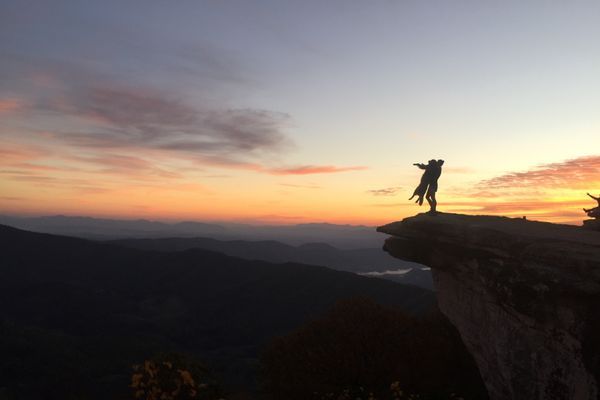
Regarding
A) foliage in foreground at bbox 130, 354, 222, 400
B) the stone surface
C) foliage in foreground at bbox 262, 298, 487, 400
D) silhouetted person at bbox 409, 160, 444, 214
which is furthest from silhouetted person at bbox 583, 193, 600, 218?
foliage in foreground at bbox 130, 354, 222, 400

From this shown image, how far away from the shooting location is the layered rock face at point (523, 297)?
17.1 meters

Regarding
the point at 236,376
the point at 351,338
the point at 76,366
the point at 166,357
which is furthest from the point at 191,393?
the point at 76,366

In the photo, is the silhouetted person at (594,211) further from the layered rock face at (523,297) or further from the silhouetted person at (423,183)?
the silhouetted person at (423,183)

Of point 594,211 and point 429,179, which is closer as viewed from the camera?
point 594,211

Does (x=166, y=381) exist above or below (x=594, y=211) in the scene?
below

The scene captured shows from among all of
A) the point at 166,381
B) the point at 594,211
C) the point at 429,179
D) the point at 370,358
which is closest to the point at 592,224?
the point at 594,211

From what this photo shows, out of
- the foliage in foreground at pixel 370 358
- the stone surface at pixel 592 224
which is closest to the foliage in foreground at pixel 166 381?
the foliage in foreground at pixel 370 358

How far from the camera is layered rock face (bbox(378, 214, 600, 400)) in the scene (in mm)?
17094

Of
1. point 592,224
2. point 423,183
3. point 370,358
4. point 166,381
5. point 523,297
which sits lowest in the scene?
point 370,358

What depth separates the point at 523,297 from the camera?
19703mm

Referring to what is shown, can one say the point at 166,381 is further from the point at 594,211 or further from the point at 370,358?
the point at 370,358

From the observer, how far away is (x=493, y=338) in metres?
24.7

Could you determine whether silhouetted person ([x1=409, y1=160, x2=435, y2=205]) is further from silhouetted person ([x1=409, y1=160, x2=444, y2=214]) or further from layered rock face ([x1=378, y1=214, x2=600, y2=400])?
layered rock face ([x1=378, y1=214, x2=600, y2=400])

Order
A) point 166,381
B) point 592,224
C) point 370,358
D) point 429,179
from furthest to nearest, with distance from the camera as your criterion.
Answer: point 370,358 < point 429,179 < point 592,224 < point 166,381
